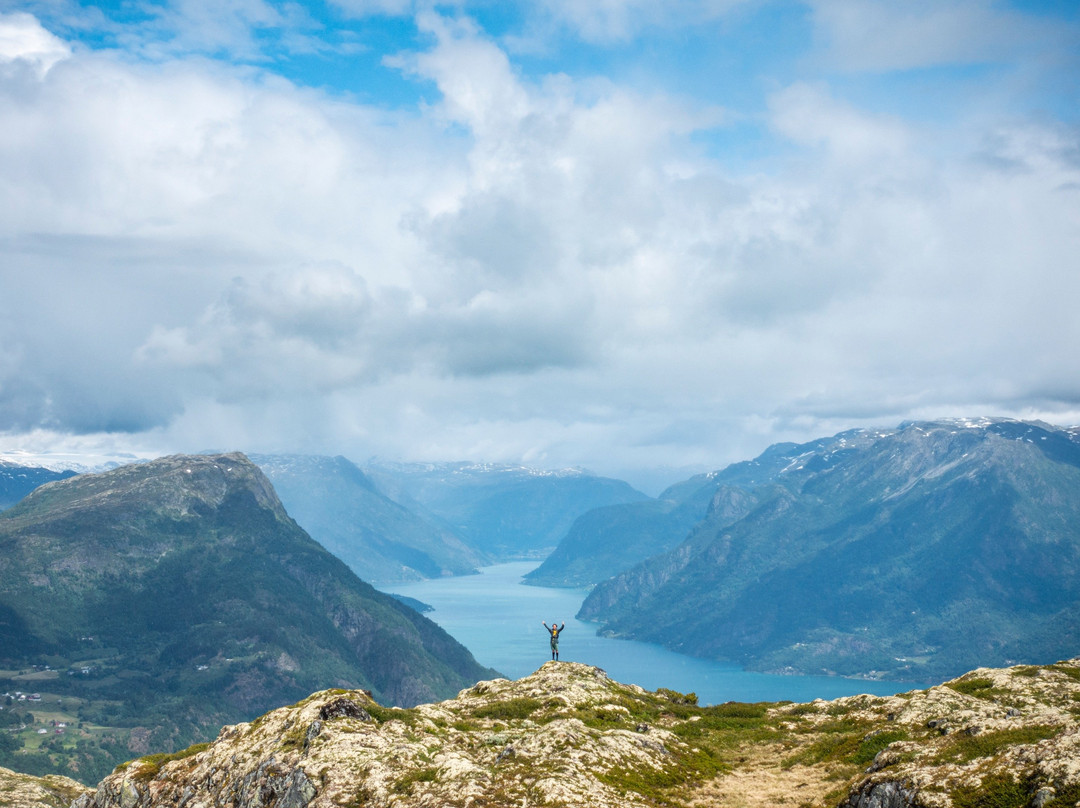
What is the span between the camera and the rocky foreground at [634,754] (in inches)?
1770

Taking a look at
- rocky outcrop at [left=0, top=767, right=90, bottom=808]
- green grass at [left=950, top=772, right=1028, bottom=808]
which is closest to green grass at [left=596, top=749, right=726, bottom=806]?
green grass at [left=950, top=772, right=1028, bottom=808]

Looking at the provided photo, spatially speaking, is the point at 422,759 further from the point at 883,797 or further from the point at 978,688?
the point at 978,688

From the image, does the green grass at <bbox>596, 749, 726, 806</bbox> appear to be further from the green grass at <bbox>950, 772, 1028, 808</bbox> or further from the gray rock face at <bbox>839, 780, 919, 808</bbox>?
the green grass at <bbox>950, 772, 1028, 808</bbox>

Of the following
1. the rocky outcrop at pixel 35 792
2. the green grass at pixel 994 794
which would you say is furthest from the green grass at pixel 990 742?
the rocky outcrop at pixel 35 792

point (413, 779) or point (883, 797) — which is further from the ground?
point (413, 779)

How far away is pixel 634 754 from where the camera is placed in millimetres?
58750

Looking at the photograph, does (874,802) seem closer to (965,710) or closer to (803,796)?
(803,796)

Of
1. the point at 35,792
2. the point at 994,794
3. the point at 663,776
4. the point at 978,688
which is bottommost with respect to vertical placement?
the point at 35,792

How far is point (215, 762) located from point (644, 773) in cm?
3759

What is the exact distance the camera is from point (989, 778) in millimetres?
41344

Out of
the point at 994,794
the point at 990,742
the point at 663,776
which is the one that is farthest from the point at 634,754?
the point at 994,794

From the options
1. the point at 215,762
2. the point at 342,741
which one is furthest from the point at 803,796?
the point at 215,762

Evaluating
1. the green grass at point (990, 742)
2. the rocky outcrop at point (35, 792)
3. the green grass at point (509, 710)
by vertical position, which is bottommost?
the rocky outcrop at point (35, 792)

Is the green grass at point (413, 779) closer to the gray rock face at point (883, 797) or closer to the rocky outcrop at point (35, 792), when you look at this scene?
the gray rock face at point (883, 797)
